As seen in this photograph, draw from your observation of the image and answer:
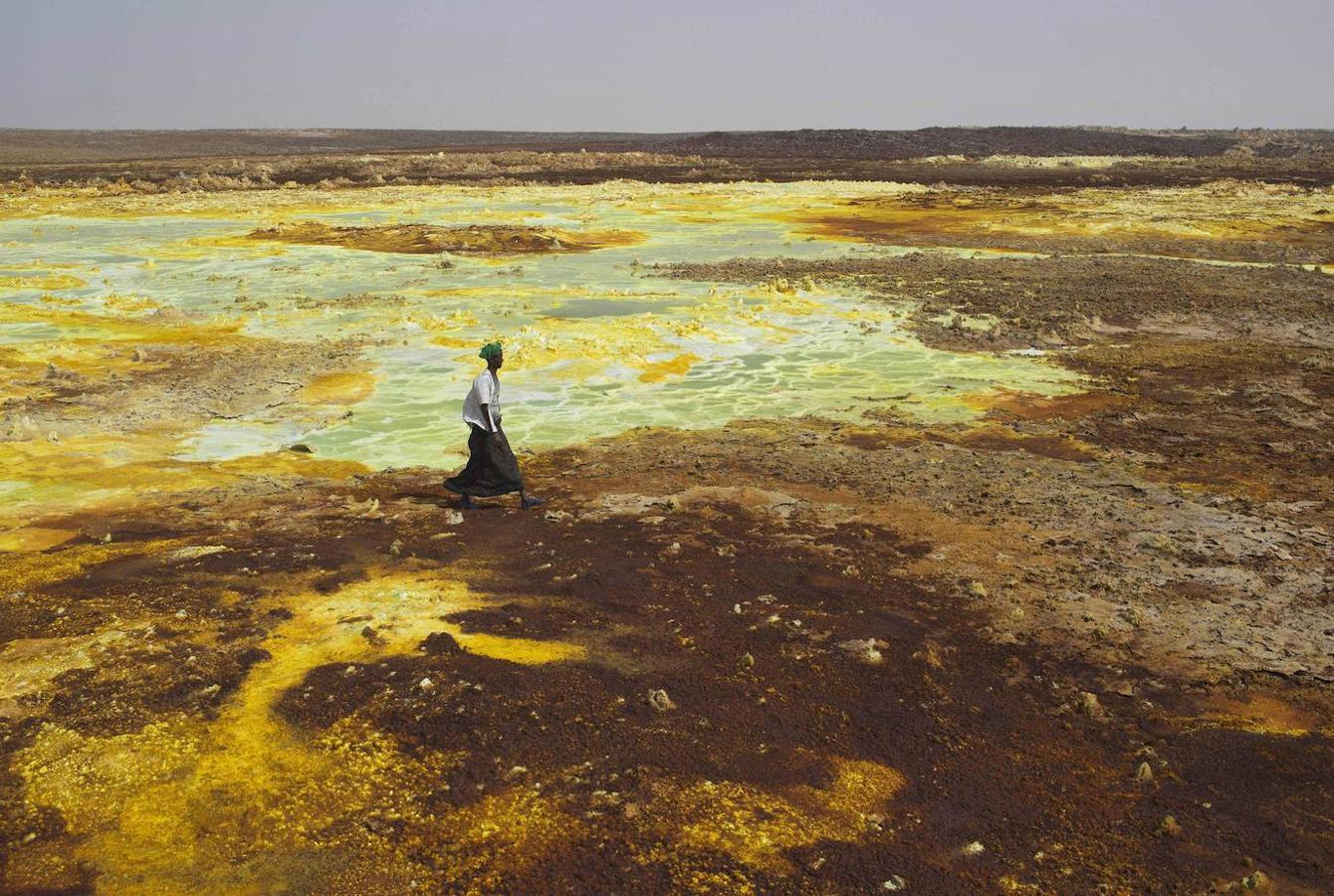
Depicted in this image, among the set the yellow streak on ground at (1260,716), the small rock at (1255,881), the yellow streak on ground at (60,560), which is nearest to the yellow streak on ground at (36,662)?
the yellow streak on ground at (60,560)

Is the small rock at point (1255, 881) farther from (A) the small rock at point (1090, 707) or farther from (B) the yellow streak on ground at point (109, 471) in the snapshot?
(B) the yellow streak on ground at point (109, 471)

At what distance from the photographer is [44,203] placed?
38062 millimetres

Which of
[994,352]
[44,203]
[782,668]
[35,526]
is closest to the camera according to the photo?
[782,668]

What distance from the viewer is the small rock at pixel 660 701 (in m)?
5.32

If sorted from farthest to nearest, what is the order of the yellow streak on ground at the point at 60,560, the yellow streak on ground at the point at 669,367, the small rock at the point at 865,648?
the yellow streak on ground at the point at 669,367 → the yellow streak on ground at the point at 60,560 → the small rock at the point at 865,648

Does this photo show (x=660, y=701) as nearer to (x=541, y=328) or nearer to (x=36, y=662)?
(x=36, y=662)

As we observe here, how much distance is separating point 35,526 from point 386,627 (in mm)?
3594

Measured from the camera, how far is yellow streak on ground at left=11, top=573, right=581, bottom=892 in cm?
410

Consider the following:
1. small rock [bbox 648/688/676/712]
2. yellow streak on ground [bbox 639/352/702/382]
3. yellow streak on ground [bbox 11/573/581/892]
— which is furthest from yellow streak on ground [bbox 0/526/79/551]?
yellow streak on ground [bbox 639/352/702/382]

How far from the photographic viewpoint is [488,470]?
27.4 feet

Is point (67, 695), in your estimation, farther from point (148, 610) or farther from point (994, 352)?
point (994, 352)

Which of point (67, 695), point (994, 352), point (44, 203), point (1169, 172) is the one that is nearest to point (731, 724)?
point (67, 695)

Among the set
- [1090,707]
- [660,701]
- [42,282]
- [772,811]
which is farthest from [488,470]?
[42,282]

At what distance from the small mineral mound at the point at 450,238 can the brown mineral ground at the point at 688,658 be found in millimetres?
13682
